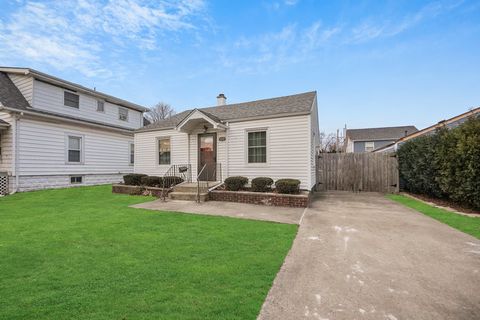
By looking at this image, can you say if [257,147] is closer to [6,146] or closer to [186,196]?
[186,196]

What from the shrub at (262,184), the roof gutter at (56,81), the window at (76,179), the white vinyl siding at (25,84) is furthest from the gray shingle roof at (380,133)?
the white vinyl siding at (25,84)

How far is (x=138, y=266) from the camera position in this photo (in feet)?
10.3

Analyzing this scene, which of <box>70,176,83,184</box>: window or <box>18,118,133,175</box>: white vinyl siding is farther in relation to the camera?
<box>70,176,83,184</box>: window

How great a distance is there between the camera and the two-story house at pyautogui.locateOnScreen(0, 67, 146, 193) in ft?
35.4

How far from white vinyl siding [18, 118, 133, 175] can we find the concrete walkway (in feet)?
25.4

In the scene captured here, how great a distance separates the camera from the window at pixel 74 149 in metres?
12.9

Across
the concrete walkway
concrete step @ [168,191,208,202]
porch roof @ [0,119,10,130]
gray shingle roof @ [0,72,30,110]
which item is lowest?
the concrete walkway

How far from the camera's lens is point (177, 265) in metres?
3.18

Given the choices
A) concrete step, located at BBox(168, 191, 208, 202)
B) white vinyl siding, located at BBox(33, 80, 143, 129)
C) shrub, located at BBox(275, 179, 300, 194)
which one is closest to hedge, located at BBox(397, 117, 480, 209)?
shrub, located at BBox(275, 179, 300, 194)

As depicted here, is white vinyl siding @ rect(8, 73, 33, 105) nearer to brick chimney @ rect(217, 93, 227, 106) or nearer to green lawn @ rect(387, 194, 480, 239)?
brick chimney @ rect(217, 93, 227, 106)

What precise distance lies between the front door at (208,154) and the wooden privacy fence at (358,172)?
6.10 metres

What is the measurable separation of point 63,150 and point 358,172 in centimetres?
1626

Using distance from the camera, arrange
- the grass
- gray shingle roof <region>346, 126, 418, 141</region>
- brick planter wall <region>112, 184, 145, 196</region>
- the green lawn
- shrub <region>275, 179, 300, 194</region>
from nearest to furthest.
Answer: the grass
the green lawn
shrub <region>275, 179, 300, 194</region>
brick planter wall <region>112, 184, 145, 196</region>
gray shingle roof <region>346, 126, 418, 141</region>

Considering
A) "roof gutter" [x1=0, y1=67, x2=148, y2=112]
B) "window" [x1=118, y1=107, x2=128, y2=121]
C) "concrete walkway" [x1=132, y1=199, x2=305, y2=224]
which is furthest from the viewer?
"window" [x1=118, y1=107, x2=128, y2=121]
